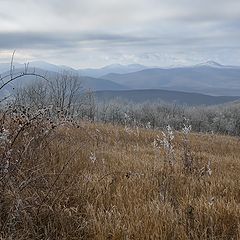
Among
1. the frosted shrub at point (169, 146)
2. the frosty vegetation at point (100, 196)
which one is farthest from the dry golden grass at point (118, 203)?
the frosted shrub at point (169, 146)

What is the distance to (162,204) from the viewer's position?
143 inches

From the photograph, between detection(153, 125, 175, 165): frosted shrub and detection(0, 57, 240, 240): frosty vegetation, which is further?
detection(153, 125, 175, 165): frosted shrub

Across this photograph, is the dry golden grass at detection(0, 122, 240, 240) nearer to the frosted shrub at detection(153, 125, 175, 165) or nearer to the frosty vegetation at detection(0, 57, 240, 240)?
the frosty vegetation at detection(0, 57, 240, 240)

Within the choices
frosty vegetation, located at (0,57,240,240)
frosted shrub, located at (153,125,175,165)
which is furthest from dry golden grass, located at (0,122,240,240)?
frosted shrub, located at (153,125,175,165)

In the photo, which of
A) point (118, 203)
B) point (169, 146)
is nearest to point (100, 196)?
point (118, 203)

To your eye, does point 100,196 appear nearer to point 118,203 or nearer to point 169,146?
point 118,203

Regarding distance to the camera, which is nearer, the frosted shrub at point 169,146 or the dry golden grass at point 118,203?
the dry golden grass at point 118,203

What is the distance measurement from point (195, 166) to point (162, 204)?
1832mm

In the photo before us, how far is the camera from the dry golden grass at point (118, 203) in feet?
10.5

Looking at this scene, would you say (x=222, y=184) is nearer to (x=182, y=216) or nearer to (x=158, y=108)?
(x=182, y=216)

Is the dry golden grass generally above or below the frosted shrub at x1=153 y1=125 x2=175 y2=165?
below

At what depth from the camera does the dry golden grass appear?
10.5ft

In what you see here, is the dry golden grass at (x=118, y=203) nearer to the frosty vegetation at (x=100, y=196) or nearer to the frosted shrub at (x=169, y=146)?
the frosty vegetation at (x=100, y=196)

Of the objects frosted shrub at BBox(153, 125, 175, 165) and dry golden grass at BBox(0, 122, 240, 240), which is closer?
dry golden grass at BBox(0, 122, 240, 240)
